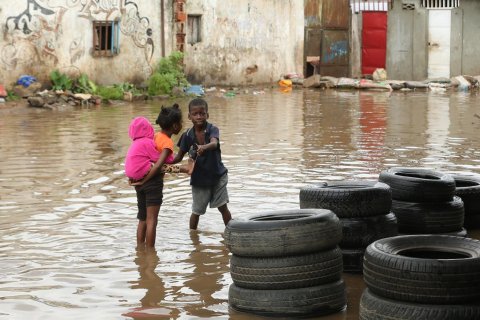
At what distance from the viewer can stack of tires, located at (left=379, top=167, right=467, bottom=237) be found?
738 cm

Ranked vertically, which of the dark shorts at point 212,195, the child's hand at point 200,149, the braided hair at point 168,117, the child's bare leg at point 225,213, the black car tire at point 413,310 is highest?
the braided hair at point 168,117

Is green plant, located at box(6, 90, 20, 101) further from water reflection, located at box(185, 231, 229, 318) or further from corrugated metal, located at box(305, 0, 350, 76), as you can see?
water reflection, located at box(185, 231, 229, 318)

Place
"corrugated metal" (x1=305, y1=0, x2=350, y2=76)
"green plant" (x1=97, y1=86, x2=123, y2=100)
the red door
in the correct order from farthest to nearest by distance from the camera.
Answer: the red door, "corrugated metal" (x1=305, y1=0, x2=350, y2=76), "green plant" (x1=97, y1=86, x2=123, y2=100)

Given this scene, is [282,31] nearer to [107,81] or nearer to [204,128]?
[107,81]

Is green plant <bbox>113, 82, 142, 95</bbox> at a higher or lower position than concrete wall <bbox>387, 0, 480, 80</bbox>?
lower

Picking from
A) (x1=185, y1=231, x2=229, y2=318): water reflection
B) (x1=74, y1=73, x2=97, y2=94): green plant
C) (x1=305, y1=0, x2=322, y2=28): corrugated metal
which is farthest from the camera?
(x1=305, y1=0, x2=322, y2=28): corrugated metal

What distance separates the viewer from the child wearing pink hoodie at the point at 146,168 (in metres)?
7.45

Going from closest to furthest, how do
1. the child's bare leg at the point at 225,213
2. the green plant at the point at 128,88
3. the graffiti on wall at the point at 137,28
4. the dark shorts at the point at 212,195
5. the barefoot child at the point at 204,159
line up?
the barefoot child at the point at 204,159 < the dark shorts at the point at 212,195 < the child's bare leg at the point at 225,213 < the green plant at the point at 128,88 < the graffiti on wall at the point at 137,28

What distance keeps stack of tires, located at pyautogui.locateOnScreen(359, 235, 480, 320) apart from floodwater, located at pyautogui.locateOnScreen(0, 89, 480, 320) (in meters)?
0.51

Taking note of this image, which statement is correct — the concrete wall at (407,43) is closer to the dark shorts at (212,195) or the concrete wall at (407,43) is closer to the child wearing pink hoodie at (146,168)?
the dark shorts at (212,195)

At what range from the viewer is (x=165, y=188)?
10.8 m

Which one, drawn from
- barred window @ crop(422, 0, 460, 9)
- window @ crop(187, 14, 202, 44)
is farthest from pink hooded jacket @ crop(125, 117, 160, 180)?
barred window @ crop(422, 0, 460, 9)

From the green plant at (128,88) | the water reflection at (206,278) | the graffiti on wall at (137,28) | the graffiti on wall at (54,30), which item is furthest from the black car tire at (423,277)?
the graffiti on wall at (137,28)

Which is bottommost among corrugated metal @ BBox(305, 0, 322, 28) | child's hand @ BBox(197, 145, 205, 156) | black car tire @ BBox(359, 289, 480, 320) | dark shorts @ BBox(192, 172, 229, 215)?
black car tire @ BBox(359, 289, 480, 320)
